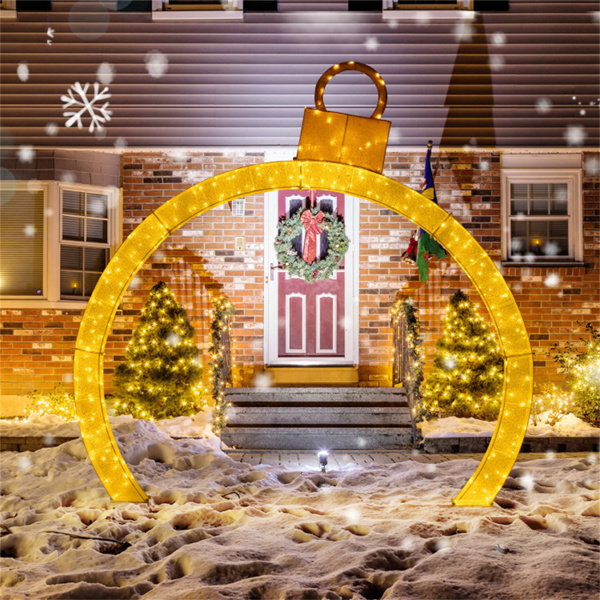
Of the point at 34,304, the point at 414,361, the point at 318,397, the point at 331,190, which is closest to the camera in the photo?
the point at 331,190

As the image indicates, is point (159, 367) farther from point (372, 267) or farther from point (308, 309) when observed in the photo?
point (372, 267)

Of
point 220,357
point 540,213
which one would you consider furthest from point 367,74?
point 540,213

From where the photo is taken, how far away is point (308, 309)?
8250mm

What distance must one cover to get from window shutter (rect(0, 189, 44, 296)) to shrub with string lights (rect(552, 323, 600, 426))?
738 cm

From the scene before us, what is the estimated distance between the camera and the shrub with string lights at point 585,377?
709 centimetres

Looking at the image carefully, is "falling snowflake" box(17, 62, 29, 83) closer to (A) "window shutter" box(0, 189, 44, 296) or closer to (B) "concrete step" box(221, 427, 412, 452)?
(A) "window shutter" box(0, 189, 44, 296)

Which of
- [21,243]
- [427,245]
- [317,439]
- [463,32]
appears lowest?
[317,439]

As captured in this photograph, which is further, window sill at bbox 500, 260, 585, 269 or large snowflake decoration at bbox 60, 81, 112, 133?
window sill at bbox 500, 260, 585, 269

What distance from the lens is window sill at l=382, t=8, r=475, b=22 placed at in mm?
8031

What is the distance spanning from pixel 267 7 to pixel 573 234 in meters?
5.55

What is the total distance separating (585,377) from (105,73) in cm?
773

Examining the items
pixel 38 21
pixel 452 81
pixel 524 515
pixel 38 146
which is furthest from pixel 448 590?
pixel 38 21

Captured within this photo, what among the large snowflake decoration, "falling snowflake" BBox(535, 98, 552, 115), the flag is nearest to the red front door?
the flag

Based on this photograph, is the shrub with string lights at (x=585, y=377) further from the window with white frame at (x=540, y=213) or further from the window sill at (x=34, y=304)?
the window sill at (x=34, y=304)
